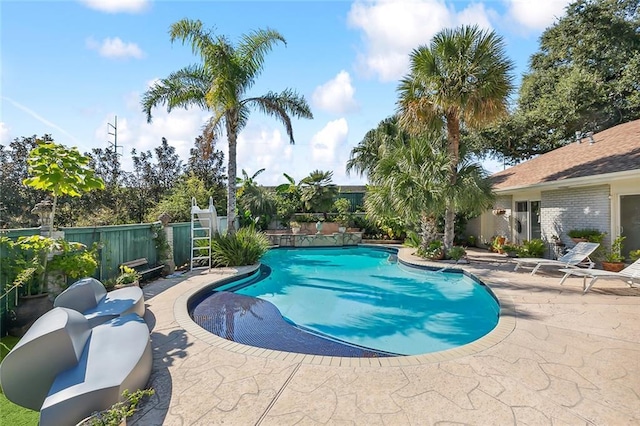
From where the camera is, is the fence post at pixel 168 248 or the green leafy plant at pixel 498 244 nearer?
the fence post at pixel 168 248

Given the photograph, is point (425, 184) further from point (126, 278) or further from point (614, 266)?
point (126, 278)

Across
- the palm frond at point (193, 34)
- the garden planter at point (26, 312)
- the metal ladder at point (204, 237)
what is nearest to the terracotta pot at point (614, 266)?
the metal ladder at point (204, 237)

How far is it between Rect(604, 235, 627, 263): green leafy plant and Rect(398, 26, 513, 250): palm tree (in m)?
4.65

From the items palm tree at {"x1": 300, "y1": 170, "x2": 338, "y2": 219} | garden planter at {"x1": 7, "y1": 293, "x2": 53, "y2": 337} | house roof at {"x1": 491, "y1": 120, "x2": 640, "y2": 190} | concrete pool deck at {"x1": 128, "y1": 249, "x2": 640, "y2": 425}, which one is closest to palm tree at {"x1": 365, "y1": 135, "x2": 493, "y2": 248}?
house roof at {"x1": 491, "y1": 120, "x2": 640, "y2": 190}

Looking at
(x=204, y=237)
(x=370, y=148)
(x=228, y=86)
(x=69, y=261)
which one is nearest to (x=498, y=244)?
(x=370, y=148)

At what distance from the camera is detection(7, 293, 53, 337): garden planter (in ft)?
17.9

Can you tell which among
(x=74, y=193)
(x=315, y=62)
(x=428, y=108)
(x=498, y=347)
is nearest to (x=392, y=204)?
(x=428, y=108)

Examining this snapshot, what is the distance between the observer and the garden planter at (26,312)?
545cm

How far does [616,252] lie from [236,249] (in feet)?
39.4

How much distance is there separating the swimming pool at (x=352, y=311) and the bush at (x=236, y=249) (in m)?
0.73

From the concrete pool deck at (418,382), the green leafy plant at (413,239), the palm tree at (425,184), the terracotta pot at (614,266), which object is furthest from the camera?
the green leafy plant at (413,239)

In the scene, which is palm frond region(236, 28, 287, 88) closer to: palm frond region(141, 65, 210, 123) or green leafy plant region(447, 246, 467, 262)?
palm frond region(141, 65, 210, 123)

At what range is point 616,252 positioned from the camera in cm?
992

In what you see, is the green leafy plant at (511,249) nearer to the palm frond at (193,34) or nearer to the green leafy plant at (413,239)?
the green leafy plant at (413,239)
